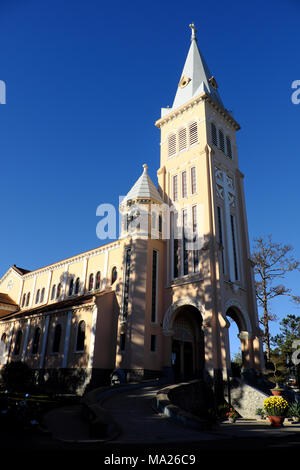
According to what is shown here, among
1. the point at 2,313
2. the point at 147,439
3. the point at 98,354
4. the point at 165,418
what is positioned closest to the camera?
the point at 147,439

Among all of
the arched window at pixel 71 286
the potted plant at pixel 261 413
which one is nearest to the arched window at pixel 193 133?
the arched window at pixel 71 286

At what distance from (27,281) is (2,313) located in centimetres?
453

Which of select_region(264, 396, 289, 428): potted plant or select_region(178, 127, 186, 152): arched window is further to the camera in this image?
select_region(178, 127, 186, 152): arched window

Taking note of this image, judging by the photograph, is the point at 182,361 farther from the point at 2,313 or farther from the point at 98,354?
the point at 2,313

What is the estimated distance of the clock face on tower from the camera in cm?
3262

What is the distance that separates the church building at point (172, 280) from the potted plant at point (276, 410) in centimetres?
619

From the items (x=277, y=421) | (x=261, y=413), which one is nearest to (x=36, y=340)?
(x=261, y=413)

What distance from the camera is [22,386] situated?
2047cm

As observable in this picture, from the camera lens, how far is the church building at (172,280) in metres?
23.0

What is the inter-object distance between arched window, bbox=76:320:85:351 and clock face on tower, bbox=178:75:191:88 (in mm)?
24415

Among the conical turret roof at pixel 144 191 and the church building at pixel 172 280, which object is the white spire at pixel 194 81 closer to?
the church building at pixel 172 280

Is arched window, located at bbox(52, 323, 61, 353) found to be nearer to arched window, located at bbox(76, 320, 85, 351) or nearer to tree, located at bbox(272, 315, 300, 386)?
arched window, located at bbox(76, 320, 85, 351)

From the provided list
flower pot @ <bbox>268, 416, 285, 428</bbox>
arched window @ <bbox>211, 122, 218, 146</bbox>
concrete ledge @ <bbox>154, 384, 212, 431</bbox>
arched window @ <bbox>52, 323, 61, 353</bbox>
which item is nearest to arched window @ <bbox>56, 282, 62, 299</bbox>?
arched window @ <bbox>52, 323, 61, 353</bbox>
